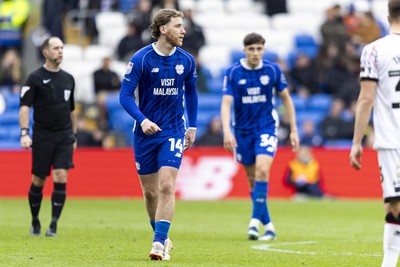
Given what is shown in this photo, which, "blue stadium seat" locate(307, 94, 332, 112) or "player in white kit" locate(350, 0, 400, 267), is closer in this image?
"player in white kit" locate(350, 0, 400, 267)

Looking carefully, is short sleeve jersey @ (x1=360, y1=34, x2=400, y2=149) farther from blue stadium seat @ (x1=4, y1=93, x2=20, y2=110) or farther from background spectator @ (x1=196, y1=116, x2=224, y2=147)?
blue stadium seat @ (x1=4, y1=93, x2=20, y2=110)

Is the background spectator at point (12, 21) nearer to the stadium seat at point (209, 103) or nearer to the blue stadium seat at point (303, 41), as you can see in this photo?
the stadium seat at point (209, 103)

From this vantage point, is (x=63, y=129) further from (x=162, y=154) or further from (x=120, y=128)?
(x=120, y=128)

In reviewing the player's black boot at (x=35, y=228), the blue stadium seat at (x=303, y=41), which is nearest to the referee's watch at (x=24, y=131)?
the player's black boot at (x=35, y=228)

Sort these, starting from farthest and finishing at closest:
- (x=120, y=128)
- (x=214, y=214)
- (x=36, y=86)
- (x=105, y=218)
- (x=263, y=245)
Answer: (x=120, y=128)
(x=214, y=214)
(x=105, y=218)
(x=36, y=86)
(x=263, y=245)

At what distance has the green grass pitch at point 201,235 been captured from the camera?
10.6m

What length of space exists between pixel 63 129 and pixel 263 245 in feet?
10.4

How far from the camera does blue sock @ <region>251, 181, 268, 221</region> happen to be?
13758mm

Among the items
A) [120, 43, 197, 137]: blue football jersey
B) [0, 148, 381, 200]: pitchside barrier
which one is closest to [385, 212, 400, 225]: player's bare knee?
[120, 43, 197, 137]: blue football jersey

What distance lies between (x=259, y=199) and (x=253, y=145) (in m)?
0.82

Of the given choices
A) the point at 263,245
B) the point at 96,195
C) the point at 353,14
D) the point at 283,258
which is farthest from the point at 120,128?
the point at 283,258

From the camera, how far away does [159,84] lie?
10742mm

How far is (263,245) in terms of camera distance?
41.3 feet

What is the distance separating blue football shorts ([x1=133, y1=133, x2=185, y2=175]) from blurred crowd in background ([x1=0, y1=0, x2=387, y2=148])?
12503 mm
